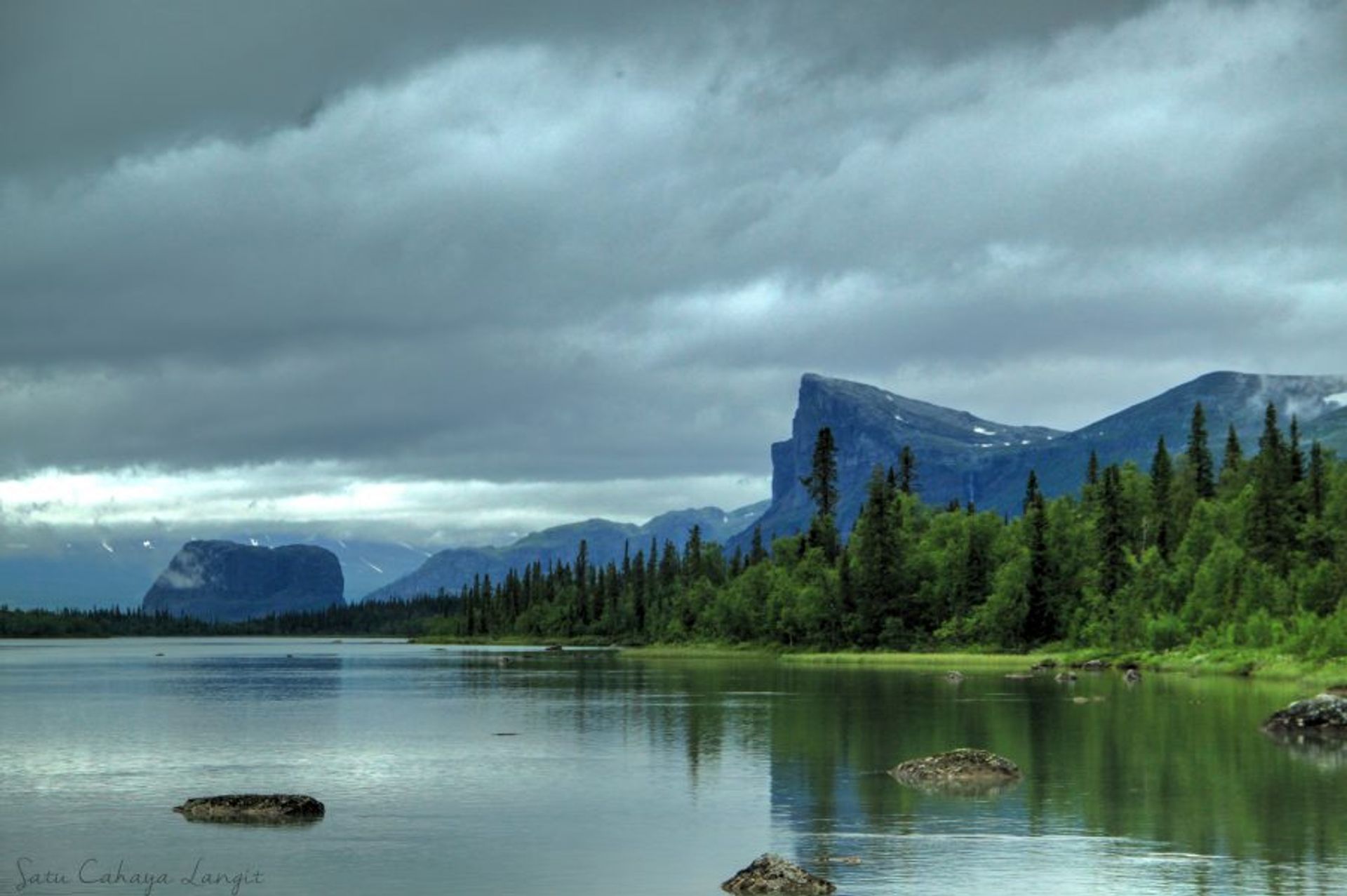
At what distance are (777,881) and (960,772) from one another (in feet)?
75.2

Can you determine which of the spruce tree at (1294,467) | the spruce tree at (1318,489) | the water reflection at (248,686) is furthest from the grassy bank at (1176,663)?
the water reflection at (248,686)

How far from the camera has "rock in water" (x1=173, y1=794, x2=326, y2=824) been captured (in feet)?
158

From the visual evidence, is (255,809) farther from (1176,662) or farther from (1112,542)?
(1112,542)

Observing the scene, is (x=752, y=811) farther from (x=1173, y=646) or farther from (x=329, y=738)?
(x=1173, y=646)

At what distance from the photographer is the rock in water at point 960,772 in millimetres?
55156

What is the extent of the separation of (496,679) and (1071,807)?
377 ft

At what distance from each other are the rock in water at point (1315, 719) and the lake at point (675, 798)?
12.9 feet

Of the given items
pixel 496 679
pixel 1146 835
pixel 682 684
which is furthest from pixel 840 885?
pixel 496 679

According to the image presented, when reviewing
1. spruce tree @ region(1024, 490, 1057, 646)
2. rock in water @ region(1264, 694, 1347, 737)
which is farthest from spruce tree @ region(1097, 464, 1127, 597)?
rock in water @ region(1264, 694, 1347, 737)

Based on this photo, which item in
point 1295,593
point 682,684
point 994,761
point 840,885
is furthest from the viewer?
point 1295,593

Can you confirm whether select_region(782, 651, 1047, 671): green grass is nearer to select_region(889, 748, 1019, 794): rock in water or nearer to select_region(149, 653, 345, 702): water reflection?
select_region(149, 653, 345, 702): water reflection

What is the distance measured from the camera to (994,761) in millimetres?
56656

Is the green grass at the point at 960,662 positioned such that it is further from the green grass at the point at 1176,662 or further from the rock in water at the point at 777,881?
the rock in water at the point at 777,881

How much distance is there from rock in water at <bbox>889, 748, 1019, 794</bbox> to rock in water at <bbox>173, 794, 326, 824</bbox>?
22300 millimetres
